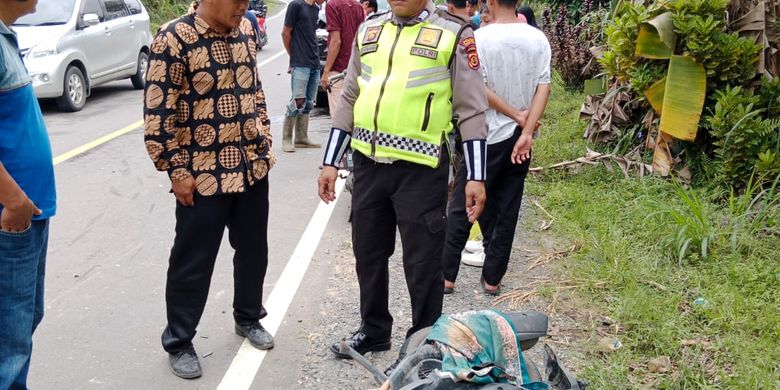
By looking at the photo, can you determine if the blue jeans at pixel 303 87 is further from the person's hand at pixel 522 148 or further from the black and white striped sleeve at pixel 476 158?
the black and white striped sleeve at pixel 476 158

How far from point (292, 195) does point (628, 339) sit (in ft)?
11.7

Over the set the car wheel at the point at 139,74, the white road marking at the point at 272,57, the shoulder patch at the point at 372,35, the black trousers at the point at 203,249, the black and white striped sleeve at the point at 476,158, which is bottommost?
the white road marking at the point at 272,57

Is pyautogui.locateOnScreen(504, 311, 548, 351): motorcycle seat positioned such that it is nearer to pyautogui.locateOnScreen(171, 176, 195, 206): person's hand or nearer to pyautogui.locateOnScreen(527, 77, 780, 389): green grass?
pyautogui.locateOnScreen(527, 77, 780, 389): green grass

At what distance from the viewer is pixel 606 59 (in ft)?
21.1

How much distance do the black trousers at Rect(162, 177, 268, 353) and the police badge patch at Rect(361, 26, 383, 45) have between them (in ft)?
2.90

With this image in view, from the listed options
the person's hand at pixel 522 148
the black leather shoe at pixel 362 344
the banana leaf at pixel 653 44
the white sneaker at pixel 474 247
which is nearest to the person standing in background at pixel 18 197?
the black leather shoe at pixel 362 344

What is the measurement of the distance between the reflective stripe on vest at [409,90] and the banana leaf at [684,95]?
304cm

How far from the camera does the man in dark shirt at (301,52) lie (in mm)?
7633

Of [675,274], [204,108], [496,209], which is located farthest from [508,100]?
[204,108]

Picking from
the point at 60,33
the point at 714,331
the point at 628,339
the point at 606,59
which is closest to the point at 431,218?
the point at 628,339

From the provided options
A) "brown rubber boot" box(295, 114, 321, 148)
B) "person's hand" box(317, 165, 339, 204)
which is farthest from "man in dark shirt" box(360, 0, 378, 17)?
"person's hand" box(317, 165, 339, 204)

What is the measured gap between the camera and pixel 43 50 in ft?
31.3

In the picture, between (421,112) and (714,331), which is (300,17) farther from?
(714,331)

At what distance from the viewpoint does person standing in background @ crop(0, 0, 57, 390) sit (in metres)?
2.42
